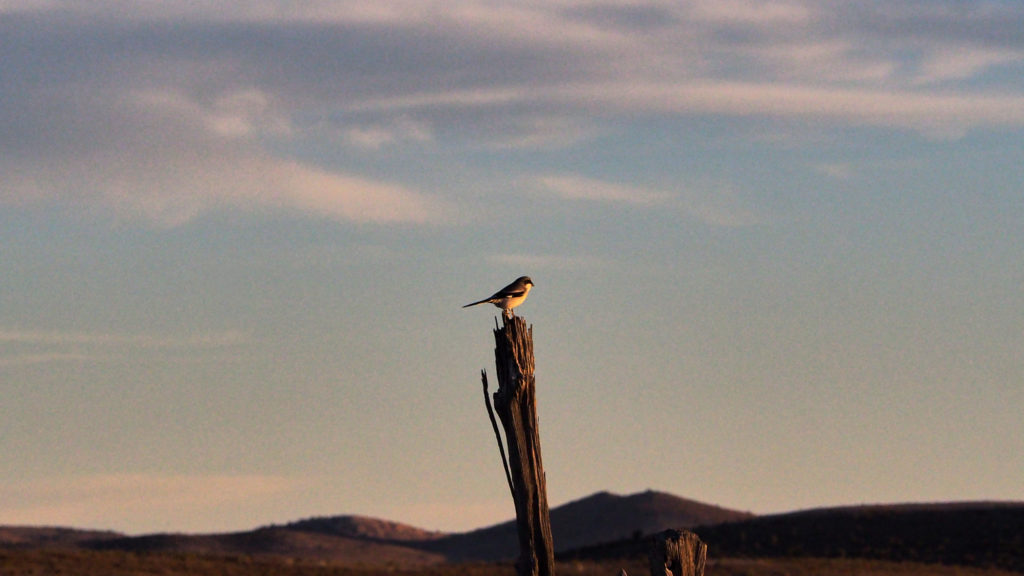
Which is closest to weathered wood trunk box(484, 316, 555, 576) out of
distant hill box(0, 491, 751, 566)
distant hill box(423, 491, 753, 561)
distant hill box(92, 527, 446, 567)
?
distant hill box(92, 527, 446, 567)

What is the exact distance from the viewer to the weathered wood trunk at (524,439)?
39.9ft

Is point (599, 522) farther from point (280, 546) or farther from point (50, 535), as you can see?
point (50, 535)

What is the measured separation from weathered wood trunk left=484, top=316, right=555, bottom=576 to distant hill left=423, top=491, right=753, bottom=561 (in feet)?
277

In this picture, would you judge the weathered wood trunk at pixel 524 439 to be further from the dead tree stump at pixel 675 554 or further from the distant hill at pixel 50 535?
the distant hill at pixel 50 535

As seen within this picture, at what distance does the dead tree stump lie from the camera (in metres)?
12.0

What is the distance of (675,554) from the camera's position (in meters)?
12.0

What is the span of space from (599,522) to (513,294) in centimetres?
9253

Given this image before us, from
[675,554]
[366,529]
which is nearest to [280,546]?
[366,529]

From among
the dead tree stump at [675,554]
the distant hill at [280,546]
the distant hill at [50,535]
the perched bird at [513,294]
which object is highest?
the distant hill at [50,535]

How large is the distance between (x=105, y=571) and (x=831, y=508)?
4529 centimetres

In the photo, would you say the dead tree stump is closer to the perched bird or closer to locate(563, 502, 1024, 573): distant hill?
the perched bird

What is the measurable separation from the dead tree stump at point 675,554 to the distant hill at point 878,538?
154ft

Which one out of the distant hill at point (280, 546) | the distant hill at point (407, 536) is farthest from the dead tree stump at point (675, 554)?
the distant hill at point (407, 536)

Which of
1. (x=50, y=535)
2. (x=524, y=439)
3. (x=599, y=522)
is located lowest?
(x=524, y=439)
